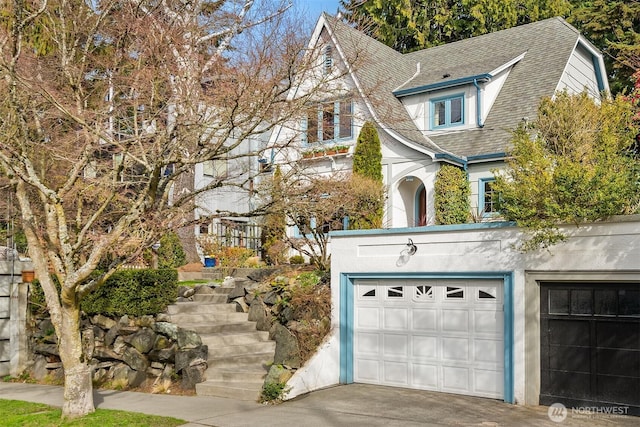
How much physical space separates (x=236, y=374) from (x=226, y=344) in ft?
4.36

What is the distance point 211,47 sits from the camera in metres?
12.7

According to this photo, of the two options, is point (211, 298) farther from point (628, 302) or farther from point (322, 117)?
point (628, 302)

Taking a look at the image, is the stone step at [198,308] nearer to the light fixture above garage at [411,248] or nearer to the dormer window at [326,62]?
the light fixture above garage at [411,248]

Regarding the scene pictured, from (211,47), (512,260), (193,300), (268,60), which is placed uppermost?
(211,47)

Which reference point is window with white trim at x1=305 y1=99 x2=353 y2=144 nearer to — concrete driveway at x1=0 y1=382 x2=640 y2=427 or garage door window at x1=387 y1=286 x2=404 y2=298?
garage door window at x1=387 y1=286 x2=404 y2=298

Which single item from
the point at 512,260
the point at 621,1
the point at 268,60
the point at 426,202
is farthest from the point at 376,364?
the point at 621,1

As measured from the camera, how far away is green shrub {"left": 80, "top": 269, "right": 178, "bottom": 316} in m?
14.7

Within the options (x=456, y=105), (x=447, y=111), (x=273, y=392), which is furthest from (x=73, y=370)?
(x=456, y=105)

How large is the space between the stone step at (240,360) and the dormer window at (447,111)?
34.3 ft

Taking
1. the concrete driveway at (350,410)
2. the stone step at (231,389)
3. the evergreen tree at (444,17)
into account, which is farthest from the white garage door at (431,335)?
the evergreen tree at (444,17)

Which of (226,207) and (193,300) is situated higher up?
(226,207)

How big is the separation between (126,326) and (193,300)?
195 cm

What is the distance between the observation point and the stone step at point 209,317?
1484 centimetres

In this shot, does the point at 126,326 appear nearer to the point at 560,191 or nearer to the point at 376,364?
the point at 376,364
